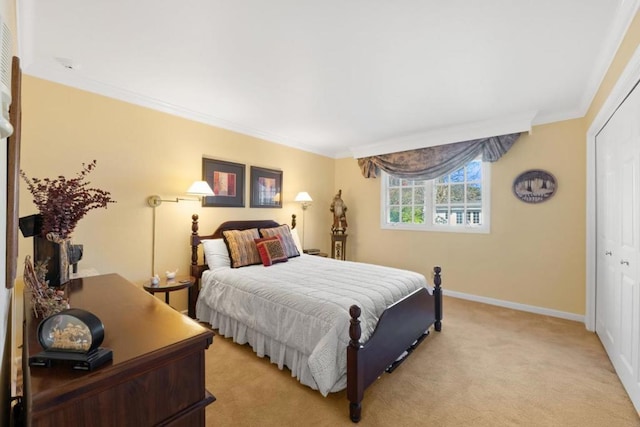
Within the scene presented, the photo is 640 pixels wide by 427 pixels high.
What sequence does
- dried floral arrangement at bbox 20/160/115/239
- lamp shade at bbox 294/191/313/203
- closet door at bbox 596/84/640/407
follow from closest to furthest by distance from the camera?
dried floral arrangement at bbox 20/160/115/239 → closet door at bbox 596/84/640/407 → lamp shade at bbox 294/191/313/203

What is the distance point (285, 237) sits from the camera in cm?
385

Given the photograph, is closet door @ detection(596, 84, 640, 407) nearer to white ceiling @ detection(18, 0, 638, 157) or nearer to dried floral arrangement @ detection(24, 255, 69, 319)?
white ceiling @ detection(18, 0, 638, 157)

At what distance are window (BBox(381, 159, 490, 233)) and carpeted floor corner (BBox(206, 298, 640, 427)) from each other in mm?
1687

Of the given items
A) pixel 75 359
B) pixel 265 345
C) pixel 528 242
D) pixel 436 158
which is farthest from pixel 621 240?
pixel 75 359

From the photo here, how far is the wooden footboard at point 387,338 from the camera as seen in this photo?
5.82 ft

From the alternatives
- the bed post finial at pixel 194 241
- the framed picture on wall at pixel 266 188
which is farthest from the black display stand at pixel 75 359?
the framed picture on wall at pixel 266 188

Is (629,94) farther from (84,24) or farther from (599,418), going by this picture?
(84,24)

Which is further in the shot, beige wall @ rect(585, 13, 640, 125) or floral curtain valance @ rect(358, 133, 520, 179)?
floral curtain valance @ rect(358, 133, 520, 179)

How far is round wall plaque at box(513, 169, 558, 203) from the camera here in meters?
3.43

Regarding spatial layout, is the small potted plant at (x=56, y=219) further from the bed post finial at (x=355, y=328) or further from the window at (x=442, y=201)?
the window at (x=442, y=201)

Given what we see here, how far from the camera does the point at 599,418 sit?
1771 millimetres

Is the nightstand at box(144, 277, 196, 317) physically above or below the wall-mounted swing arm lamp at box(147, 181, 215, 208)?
below

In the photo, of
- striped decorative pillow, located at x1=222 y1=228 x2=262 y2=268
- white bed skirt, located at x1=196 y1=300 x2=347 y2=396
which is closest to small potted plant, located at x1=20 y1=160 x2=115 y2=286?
white bed skirt, located at x1=196 y1=300 x2=347 y2=396

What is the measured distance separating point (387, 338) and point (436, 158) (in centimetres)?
296
